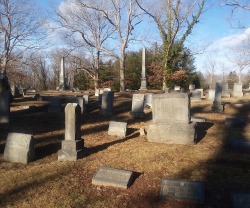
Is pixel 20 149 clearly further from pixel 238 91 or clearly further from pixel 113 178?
pixel 238 91

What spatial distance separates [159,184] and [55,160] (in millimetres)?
2855

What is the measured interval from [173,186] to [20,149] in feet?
12.7

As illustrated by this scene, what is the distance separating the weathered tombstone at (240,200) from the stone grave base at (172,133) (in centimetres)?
373

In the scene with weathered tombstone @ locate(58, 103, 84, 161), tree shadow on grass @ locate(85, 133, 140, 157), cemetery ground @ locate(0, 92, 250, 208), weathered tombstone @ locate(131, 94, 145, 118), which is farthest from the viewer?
weathered tombstone @ locate(131, 94, 145, 118)

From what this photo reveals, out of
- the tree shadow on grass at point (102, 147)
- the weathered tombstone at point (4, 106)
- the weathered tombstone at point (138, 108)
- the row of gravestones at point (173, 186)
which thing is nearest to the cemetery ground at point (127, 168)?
the tree shadow on grass at point (102, 147)

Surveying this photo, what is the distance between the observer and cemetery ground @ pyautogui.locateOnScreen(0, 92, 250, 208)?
4.77 m

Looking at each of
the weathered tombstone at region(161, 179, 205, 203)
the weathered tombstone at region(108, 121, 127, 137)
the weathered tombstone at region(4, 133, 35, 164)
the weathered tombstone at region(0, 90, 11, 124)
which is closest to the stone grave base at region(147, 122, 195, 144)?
the weathered tombstone at region(108, 121, 127, 137)

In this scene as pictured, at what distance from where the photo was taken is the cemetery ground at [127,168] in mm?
4766

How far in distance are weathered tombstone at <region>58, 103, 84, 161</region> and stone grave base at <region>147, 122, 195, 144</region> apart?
2405 millimetres

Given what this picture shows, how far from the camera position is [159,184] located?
5277 millimetres

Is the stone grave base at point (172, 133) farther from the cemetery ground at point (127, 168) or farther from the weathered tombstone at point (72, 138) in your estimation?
the weathered tombstone at point (72, 138)

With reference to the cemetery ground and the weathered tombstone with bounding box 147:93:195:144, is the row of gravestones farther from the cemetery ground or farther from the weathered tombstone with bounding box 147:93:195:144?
the weathered tombstone with bounding box 147:93:195:144

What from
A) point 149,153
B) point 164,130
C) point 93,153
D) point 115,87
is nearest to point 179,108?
point 164,130

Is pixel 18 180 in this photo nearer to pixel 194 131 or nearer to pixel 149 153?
pixel 149 153
